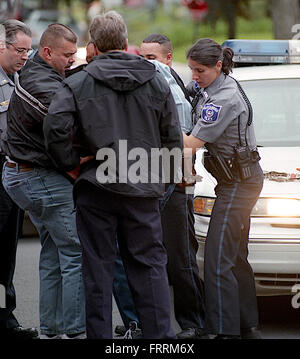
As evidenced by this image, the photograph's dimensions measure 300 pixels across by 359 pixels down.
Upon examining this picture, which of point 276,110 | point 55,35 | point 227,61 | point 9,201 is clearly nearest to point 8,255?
point 9,201

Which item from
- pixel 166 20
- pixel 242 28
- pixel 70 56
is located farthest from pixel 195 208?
pixel 166 20

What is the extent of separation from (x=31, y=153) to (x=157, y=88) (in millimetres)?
954

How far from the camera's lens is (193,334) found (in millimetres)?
5379

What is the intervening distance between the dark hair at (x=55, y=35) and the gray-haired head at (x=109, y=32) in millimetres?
469

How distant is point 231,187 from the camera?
16.5 feet

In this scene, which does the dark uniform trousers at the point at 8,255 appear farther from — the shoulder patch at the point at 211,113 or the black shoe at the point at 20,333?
the shoulder patch at the point at 211,113

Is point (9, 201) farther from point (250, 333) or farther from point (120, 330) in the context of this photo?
point (250, 333)

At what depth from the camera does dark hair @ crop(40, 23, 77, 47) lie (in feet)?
16.0

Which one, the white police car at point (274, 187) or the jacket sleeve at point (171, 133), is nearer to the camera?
the jacket sleeve at point (171, 133)

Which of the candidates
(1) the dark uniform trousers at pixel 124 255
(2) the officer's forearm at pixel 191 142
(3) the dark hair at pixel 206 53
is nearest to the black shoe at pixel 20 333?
(1) the dark uniform trousers at pixel 124 255

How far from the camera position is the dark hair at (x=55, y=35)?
488cm

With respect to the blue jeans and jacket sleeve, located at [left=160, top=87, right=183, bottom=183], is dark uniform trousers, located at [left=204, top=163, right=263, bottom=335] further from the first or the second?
the blue jeans
